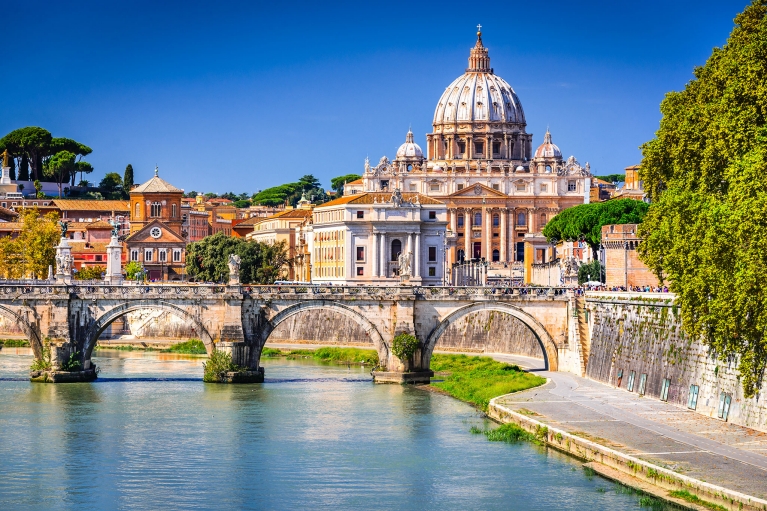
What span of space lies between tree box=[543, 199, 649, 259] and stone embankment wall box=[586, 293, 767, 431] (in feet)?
115

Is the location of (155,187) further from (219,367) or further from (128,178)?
(219,367)

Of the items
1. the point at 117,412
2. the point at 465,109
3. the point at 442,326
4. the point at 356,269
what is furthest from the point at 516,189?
the point at 117,412

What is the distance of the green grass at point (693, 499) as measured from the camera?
31009 mm

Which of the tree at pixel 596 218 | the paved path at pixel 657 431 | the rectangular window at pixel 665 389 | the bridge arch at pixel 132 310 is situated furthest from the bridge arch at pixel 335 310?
the tree at pixel 596 218

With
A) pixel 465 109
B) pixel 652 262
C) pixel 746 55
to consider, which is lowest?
pixel 652 262

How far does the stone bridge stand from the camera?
58.3 meters

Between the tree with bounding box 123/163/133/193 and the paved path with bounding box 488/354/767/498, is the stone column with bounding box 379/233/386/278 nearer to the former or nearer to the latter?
the paved path with bounding box 488/354/767/498

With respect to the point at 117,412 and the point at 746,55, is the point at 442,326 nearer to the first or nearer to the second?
the point at 117,412

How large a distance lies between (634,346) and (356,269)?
196 ft

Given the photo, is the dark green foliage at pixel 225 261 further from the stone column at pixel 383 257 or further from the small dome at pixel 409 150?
the small dome at pixel 409 150

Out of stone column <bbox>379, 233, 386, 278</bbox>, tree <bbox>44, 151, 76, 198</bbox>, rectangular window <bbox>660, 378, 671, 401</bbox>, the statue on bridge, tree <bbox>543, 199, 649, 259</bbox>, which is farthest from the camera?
tree <bbox>44, 151, 76, 198</bbox>

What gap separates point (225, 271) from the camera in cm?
10569

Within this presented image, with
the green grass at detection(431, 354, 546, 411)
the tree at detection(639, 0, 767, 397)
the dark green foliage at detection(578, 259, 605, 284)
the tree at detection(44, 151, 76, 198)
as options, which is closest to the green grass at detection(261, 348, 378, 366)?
the green grass at detection(431, 354, 546, 411)

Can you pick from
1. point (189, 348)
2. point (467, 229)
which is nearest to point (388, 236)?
point (189, 348)
